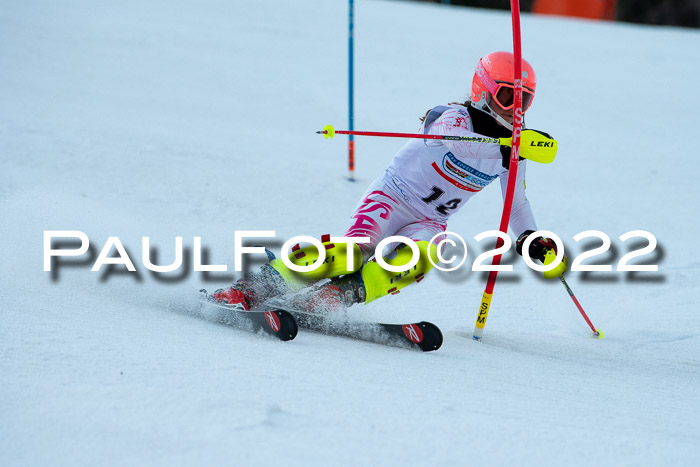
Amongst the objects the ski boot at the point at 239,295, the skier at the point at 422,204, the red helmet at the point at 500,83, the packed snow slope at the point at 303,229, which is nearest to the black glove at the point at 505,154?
the skier at the point at 422,204

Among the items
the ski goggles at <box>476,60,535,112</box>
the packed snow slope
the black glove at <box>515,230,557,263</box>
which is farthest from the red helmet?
the packed snow slope

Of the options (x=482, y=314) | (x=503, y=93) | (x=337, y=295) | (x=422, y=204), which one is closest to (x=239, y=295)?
(x=337, y=295)

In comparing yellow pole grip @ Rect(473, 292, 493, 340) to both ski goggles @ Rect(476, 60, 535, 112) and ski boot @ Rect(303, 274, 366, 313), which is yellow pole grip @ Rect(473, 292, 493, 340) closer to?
ski boot @ Rect(303, 274, 366, 313)

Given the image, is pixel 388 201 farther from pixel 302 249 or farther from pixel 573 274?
pixel 573 274

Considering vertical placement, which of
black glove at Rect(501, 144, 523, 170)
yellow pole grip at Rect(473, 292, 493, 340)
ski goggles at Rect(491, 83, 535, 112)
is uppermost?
ski goggles at Rect(491, 83, 535, 112)

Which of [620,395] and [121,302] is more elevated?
[121,302]

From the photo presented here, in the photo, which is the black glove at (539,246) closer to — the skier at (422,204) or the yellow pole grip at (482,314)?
the skier at (422,204)

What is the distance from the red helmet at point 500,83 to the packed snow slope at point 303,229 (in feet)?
3.71

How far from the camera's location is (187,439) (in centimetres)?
176

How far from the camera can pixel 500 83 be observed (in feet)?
10.4

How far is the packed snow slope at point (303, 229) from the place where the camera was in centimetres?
190

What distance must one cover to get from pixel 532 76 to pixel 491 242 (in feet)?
7.55

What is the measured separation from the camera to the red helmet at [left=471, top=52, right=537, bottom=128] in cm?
316

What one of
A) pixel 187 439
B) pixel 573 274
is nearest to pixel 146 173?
pixel 573 274
